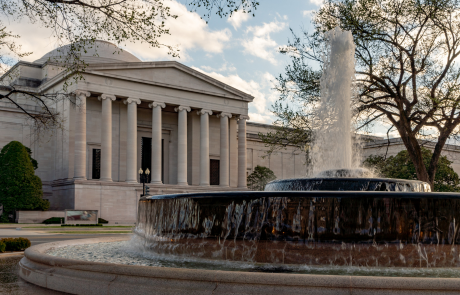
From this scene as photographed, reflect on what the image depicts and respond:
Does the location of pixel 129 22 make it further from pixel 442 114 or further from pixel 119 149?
pixel 119 149

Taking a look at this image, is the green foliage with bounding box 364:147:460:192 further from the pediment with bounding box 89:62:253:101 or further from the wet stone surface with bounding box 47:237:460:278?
the wet stone surface with bounding box 47:237:460:278

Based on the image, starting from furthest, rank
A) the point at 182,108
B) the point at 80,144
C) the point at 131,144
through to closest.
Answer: the point at 182,108, the point at 131,144, the point at 80,144

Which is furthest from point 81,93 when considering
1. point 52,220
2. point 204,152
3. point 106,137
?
point 204,152

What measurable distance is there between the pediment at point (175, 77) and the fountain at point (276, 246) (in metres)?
45.3

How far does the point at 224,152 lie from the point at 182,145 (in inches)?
258

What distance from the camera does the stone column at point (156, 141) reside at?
55594mm

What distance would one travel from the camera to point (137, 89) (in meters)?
55.2

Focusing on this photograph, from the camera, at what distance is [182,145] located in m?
58.2

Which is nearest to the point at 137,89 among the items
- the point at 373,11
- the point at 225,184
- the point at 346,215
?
the point at 225,184

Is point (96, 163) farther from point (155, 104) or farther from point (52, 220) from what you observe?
point (52, 220)

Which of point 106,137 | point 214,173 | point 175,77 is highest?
point 175,77

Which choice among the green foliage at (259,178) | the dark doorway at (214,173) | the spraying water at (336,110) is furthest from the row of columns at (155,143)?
the spraying water at (336,110)

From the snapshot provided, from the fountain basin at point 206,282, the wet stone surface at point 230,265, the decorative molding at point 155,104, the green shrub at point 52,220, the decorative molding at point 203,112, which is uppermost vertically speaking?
the decorative molding at point 155,104

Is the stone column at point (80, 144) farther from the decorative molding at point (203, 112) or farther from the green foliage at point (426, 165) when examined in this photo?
the green foliage at point (426, 165)
